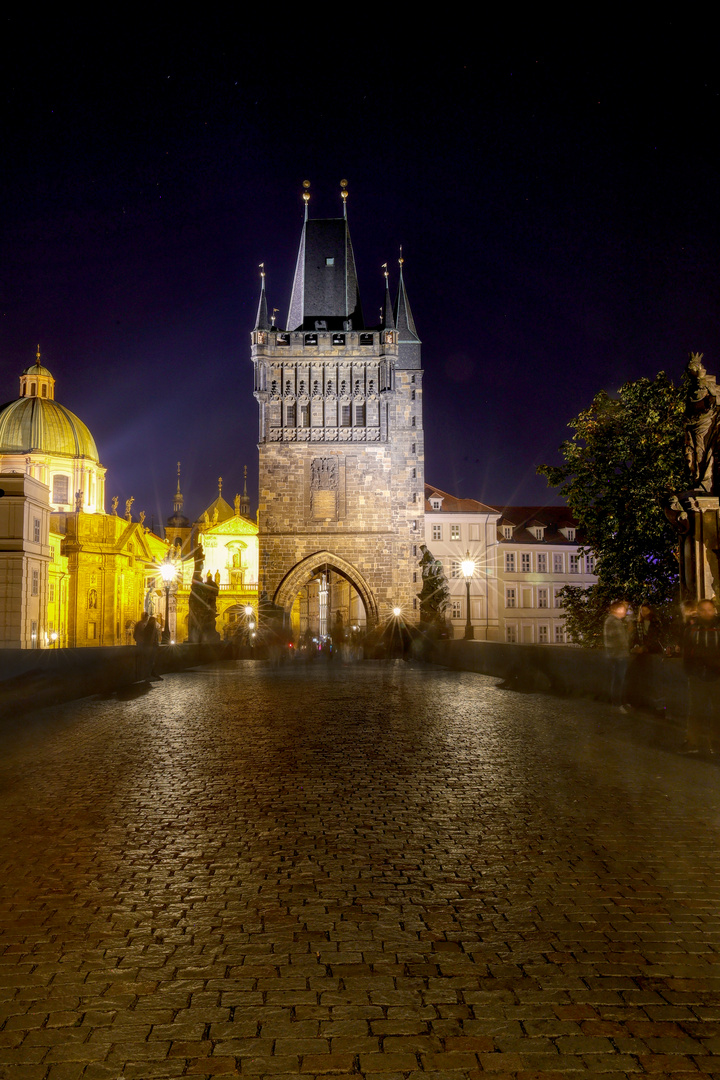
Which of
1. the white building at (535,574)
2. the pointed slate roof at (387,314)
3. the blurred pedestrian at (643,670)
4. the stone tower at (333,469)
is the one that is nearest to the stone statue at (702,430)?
the blurred pedestrian at (643,670)

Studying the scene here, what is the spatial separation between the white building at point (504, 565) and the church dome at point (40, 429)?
107ft

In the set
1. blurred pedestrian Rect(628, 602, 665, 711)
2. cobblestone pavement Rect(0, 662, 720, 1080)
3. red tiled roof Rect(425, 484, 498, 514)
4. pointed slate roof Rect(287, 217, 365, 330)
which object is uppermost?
pointed slate roof Rect(287, 217, 365, 330)

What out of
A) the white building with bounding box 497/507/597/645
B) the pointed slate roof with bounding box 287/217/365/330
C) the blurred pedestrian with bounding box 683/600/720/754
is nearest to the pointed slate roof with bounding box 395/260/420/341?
the pointed slate roof with bounding box 287/217/365/330

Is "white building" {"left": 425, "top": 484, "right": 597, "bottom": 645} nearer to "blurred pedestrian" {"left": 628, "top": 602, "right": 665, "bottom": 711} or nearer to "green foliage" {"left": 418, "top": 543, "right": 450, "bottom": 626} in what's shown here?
"green foliage" {"left": 418, "top": 543, "right": 450, "bottom": 626}

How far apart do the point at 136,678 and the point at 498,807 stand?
14303 millimetres

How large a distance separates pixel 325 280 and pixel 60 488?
3419cm

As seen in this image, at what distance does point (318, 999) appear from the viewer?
120 inches

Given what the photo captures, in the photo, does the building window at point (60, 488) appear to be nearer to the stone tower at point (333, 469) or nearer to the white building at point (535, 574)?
the stone tower at point (333, 469)

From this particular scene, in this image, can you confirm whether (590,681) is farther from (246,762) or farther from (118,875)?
(118,875)

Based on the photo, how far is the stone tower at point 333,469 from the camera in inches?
1746

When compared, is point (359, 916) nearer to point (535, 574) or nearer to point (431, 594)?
point (431, 594)

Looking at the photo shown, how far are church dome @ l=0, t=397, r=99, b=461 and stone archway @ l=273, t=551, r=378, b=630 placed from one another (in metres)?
36.4

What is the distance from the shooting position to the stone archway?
4400 centimetres

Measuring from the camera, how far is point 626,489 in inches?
833
